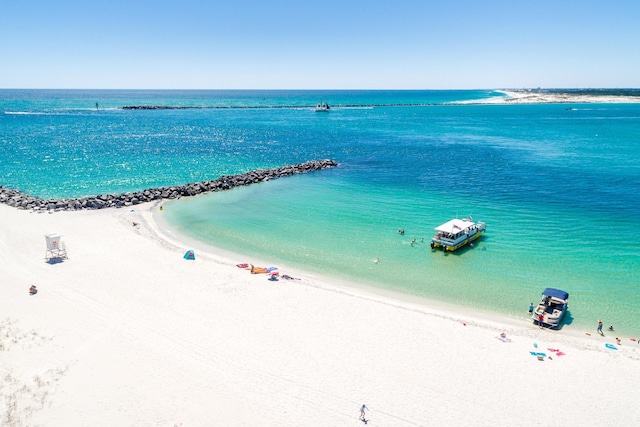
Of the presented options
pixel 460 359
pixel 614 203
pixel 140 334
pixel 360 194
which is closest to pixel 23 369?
pixel 140 334

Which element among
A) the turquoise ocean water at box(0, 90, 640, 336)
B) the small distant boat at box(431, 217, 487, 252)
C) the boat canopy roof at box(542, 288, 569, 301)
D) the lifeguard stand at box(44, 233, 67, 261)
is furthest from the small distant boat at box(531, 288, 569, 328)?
the lifeguard stand at box(44, 233, 67, 261)

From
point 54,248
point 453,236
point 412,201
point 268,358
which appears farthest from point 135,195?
point 453,236

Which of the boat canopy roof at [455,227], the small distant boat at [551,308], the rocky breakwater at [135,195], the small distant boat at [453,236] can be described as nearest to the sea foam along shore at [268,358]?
the small distant boat at [551,308]

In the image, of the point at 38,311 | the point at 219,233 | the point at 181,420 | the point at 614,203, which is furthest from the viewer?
the point at 614,203

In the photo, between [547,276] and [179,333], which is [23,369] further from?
[547,276]

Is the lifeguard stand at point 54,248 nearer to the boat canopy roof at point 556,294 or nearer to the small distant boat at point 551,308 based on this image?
the small distant boat at point 551,308

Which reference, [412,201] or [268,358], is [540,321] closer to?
[268,358]
